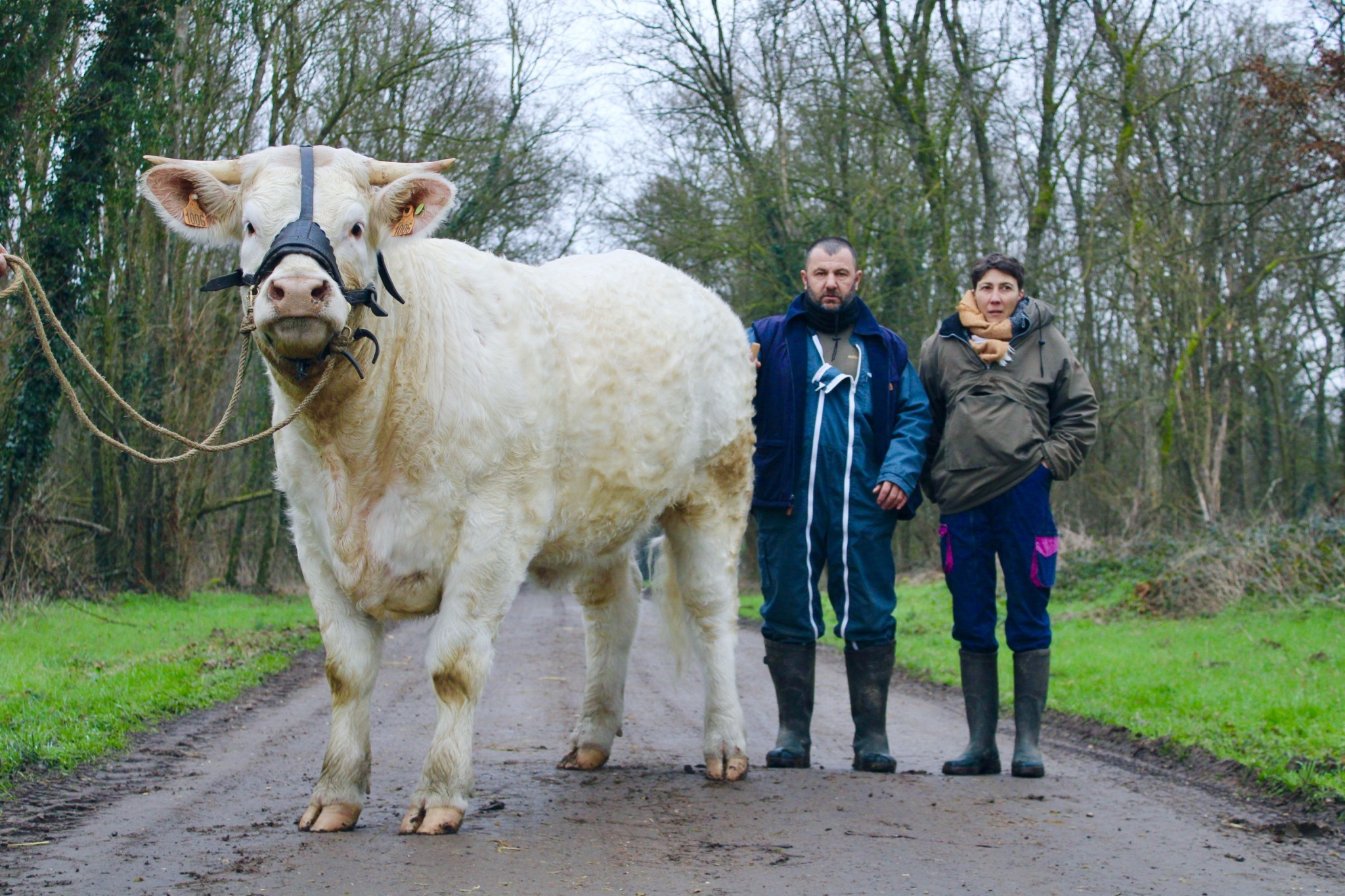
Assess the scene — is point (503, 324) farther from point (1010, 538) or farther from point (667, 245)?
point (667, 245)

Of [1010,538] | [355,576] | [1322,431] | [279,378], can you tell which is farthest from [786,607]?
[1322,431]

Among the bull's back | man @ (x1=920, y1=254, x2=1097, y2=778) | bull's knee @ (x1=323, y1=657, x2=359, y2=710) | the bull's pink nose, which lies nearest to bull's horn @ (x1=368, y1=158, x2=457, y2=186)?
the bull's pink nose

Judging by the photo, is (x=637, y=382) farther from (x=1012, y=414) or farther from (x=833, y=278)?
(x=1012, y=414)

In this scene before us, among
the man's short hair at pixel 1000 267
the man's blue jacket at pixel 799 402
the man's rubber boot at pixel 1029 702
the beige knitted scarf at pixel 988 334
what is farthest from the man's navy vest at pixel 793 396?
the man's rubber boot at pixel 1029 702

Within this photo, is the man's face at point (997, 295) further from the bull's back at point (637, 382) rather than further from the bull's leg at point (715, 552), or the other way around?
the bull's leg at point (715, 552)

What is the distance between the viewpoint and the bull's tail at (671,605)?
6461 mm

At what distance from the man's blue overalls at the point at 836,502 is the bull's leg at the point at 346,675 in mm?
2243

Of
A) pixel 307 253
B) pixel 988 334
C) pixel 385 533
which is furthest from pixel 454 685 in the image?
pixel 988 334

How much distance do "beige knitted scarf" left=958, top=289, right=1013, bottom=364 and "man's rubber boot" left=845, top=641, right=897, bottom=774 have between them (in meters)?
1.52

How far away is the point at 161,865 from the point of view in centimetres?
373

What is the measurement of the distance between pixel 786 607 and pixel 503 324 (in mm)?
2214

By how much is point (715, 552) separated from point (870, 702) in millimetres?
1056

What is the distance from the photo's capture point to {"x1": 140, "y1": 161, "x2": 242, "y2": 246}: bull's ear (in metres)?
4.27

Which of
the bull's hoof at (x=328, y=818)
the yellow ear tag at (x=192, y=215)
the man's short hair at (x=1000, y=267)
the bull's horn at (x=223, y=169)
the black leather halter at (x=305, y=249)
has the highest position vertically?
the man's short hair at (x=1000, y=267)
